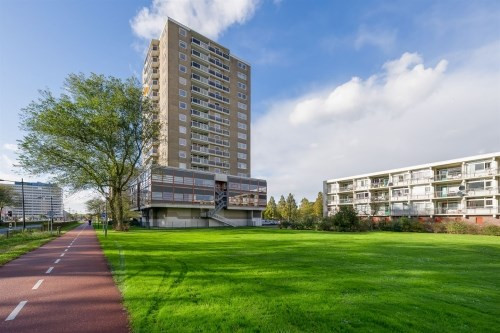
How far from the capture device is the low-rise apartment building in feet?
156

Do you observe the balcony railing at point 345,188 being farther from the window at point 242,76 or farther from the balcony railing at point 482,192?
the window at point 242,76

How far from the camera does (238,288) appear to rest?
8.17 metres

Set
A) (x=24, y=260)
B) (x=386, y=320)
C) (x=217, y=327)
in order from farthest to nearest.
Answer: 1. (x=24, y=260)
2. (x=386, y=320)
3. (x=217, y=327)

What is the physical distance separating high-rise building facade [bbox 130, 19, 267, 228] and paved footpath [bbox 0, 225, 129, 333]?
1700 inches

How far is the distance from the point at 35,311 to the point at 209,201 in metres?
55.2

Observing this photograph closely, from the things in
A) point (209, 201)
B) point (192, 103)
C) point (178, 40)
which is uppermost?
point (178, 40)

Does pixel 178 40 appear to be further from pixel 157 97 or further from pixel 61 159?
pixel 61 159

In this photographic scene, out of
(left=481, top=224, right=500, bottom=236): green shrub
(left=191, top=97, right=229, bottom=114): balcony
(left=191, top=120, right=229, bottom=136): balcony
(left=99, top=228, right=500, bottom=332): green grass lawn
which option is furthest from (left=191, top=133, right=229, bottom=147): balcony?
(left=99, top=228, right=500, bottom=332): green grass lawn

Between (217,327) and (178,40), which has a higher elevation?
(178,40)

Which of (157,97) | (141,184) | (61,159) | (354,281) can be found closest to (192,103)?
(157,97)

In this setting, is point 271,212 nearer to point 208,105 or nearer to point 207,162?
point 207,162

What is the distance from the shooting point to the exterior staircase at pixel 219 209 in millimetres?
62344

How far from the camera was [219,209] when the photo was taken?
6419cm

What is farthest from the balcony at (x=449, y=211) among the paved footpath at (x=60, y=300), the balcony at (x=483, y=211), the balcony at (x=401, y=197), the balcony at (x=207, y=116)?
the paved footpath at (x=60, y=300)
